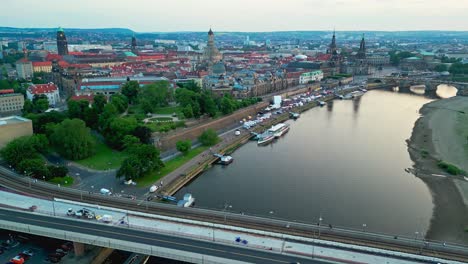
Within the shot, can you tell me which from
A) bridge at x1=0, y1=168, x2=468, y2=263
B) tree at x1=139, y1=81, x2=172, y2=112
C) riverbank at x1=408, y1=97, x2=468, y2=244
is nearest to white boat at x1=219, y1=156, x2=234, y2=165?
bridge at x1=0, y1=168, x2=468, y2=263

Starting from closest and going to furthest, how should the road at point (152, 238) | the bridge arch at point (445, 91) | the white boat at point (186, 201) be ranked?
1. the road at point (152, 238)
2. the white boat at point (186, 201)
3. the bridge arch at point (445, 91)

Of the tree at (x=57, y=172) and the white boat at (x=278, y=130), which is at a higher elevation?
the tree at (x=57, y=172)

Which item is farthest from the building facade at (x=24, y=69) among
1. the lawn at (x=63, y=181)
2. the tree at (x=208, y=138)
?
the lawn at (x=63, y=181)

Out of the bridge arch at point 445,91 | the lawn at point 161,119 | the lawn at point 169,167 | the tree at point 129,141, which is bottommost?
the lawn at point 169,167

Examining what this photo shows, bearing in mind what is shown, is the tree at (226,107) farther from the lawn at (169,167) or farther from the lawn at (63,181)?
the lawn at (63,181)

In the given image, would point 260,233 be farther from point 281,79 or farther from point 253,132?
point 281,79

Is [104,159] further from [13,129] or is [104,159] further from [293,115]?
[293,115]

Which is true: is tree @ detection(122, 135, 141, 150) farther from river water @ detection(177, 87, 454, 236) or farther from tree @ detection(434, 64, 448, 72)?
Result: tree @ detection(434, 64, 448, 72)

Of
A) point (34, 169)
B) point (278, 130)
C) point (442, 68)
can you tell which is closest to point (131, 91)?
point (278, 130)

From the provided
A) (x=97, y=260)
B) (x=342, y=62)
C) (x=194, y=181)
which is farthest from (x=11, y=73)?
(x=342, y=62)
